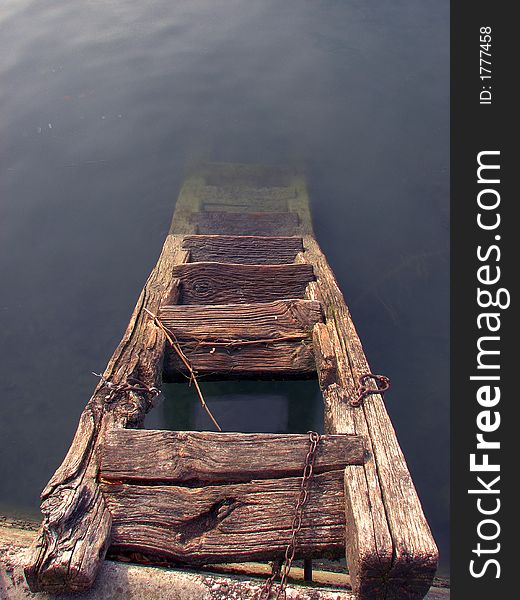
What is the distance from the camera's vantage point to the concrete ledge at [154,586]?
2676 millimetres

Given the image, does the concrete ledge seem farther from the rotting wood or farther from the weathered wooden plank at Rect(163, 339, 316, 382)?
the weathered wooden plank at Rect(163, 339, 316, 382)

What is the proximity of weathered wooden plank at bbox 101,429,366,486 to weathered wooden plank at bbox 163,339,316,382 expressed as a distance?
1076mm

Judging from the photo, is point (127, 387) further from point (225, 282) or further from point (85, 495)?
point (225, 282)

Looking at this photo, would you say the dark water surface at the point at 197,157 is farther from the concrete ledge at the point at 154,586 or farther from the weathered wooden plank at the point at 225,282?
the concrete ledge at the point at 154,586

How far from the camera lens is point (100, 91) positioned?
11.8 metres

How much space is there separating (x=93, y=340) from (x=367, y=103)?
26.5ft

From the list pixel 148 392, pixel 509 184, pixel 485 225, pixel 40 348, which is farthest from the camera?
pixel 40 348

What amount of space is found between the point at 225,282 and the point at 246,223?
2.04 metres

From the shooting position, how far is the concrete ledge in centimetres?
268

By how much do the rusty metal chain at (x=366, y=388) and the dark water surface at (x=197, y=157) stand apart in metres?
1.79

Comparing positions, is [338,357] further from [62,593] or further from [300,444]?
[62,593]

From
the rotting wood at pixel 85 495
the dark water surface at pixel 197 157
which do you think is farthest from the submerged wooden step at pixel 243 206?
the rotting wood at pixel 85 495

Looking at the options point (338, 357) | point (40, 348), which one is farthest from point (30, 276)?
point (338, 357)

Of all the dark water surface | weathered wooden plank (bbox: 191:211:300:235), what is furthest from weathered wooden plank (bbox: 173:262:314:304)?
weathered wooden plank (bbox: 191:211:300:235)
